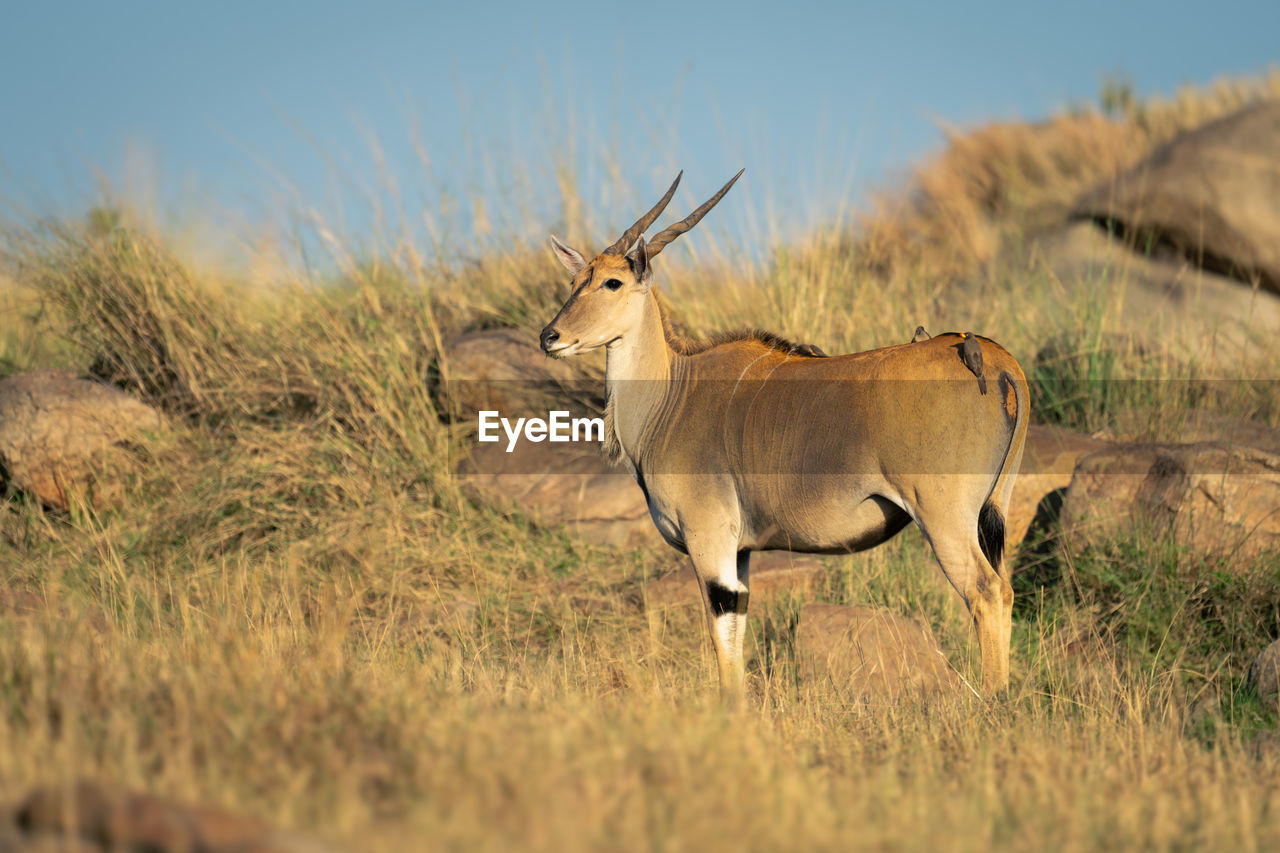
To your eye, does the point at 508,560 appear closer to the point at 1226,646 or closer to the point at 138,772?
the point at 1226,646

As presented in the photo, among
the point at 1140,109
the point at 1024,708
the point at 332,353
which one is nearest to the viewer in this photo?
the point at 1024,708

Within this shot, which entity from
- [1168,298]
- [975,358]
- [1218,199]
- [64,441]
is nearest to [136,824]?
[975,358]

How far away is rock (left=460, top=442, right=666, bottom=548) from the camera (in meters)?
8.14

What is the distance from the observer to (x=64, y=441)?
28.2ft

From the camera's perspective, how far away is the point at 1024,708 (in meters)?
5.06

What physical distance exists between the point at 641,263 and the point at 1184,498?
3.43 m

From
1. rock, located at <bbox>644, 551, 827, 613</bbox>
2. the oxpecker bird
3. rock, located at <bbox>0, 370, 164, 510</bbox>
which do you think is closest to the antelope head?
the oxpecker bird

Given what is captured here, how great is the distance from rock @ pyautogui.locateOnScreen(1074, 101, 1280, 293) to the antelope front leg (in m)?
8.67

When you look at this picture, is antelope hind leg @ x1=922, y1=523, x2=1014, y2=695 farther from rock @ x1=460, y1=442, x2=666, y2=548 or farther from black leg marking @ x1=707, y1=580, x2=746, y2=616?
rock @ x1=460, y1=442, x2=666, y2=548

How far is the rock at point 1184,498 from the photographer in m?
6.62

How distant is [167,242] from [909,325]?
632cm

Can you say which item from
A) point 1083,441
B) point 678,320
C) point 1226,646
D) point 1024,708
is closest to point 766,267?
point 678,320

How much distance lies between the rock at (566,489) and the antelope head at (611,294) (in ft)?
7.25

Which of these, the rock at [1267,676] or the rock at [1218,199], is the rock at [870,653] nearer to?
the rock at [1267,676]
